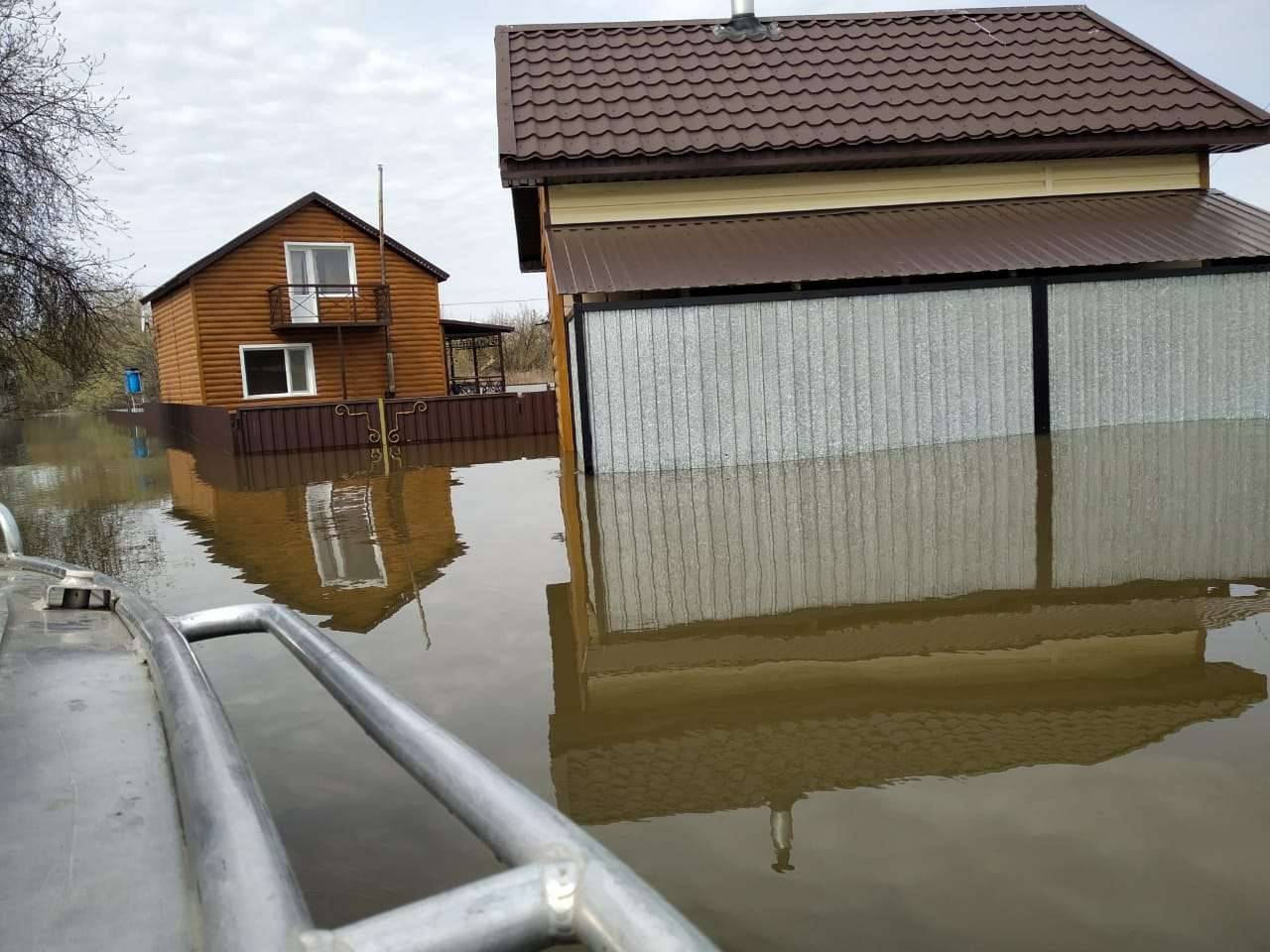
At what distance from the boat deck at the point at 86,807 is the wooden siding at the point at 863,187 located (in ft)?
35.7

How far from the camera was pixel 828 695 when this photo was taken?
12.4 ft

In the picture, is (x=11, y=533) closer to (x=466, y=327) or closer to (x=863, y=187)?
(x=863, y=187)

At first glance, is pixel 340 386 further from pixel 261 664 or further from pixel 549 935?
pixel 549 935

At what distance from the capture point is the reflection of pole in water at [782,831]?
2.53 m

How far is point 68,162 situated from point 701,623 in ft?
57.7

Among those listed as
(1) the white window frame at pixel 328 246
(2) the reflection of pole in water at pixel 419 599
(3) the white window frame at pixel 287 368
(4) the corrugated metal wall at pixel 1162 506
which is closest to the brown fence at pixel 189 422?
(3) the white window frame at pixel 287 368

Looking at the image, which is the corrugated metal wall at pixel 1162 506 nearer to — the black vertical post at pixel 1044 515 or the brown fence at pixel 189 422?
the black vertical post at pixel 1044 515

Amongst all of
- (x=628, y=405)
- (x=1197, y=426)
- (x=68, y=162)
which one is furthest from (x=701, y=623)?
(x=68, y=162)

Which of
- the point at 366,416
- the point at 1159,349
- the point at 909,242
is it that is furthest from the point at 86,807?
the point at 366,416

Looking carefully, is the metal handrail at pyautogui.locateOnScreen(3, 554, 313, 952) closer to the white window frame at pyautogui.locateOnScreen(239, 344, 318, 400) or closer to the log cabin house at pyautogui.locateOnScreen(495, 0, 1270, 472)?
the log cabin house at pyautogui.locateOnScreen(495, 0, 1270, 472)

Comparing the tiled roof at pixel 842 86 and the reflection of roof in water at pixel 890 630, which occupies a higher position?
the tiled roof at pixel 842 86

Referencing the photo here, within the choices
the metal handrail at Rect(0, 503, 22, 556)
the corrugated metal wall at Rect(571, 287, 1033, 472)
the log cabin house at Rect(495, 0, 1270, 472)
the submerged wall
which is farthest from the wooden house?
the metal handrail at Rect(0, 503, 22, 556)

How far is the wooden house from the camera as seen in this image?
26.0 metres

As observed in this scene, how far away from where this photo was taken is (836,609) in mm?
5043
